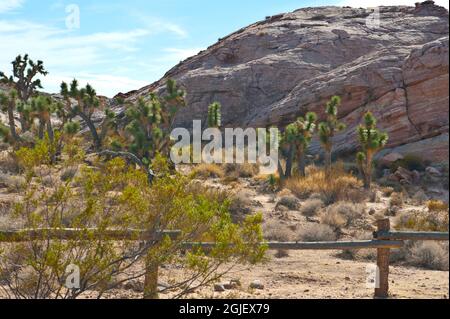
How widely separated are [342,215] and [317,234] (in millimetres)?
2807

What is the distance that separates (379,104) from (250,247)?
2598cm

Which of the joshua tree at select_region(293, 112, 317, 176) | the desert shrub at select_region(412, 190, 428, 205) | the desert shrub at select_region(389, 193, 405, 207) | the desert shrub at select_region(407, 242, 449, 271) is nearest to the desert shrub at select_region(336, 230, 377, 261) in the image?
the desert shrub at select_region(407, 242, 449, 271)

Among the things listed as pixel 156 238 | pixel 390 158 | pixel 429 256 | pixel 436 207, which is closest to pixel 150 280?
pixel 156 238

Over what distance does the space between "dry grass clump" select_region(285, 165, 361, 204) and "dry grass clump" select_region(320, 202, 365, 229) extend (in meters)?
2.39

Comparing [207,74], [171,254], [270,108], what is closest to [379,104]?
[270,108]

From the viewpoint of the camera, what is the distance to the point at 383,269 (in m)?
7.91

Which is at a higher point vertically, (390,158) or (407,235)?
(390,158)

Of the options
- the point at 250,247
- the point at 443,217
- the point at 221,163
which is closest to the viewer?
the point at 250,247

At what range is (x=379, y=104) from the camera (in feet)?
100

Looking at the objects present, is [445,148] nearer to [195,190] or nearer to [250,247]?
[195,190]

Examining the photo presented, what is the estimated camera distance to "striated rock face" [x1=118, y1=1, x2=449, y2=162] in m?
28.6

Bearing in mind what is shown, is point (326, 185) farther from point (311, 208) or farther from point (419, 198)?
point (311, 208)

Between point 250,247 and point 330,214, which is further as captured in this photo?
point 330,214
